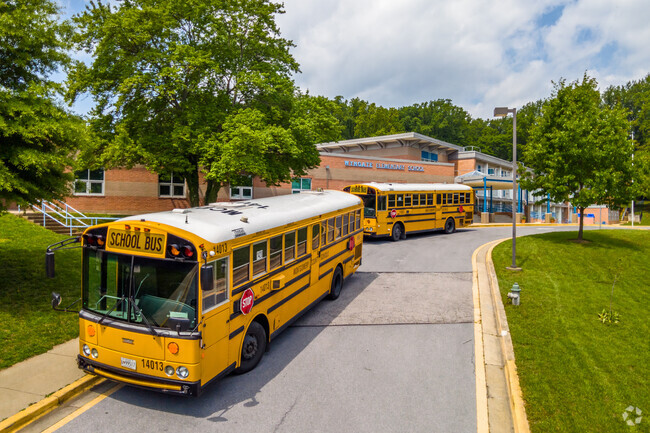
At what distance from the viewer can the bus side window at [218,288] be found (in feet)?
19.6

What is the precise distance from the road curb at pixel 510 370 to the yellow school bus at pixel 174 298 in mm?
4207

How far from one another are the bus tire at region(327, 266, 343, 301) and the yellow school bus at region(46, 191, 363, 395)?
4.06 metres

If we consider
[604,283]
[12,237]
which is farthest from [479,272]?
[12,237]

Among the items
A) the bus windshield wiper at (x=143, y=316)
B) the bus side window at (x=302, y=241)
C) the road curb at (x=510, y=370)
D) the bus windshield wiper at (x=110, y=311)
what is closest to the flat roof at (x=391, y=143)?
the road curb at (x=510, y=370)

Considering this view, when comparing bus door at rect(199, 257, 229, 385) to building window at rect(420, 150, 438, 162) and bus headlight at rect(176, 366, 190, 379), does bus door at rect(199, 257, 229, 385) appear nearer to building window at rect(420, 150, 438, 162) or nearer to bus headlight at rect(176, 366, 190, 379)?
bus headlight at rect(176, 366, 190, 379)

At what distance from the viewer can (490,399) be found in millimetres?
6699

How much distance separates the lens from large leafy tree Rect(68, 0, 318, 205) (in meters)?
17.2

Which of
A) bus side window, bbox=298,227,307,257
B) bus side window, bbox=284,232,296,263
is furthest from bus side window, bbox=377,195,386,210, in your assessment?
bus side window, bbox=284,232,296,263

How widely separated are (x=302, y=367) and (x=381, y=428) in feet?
7.28

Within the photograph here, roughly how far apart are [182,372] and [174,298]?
3.29ft

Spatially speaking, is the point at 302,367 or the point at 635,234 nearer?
the point at 302,367

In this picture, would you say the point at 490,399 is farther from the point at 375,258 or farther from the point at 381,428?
the point at 375,258

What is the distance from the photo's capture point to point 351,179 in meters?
37.4

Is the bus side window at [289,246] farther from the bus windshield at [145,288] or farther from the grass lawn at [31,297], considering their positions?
the grass lawn at [31,297]
